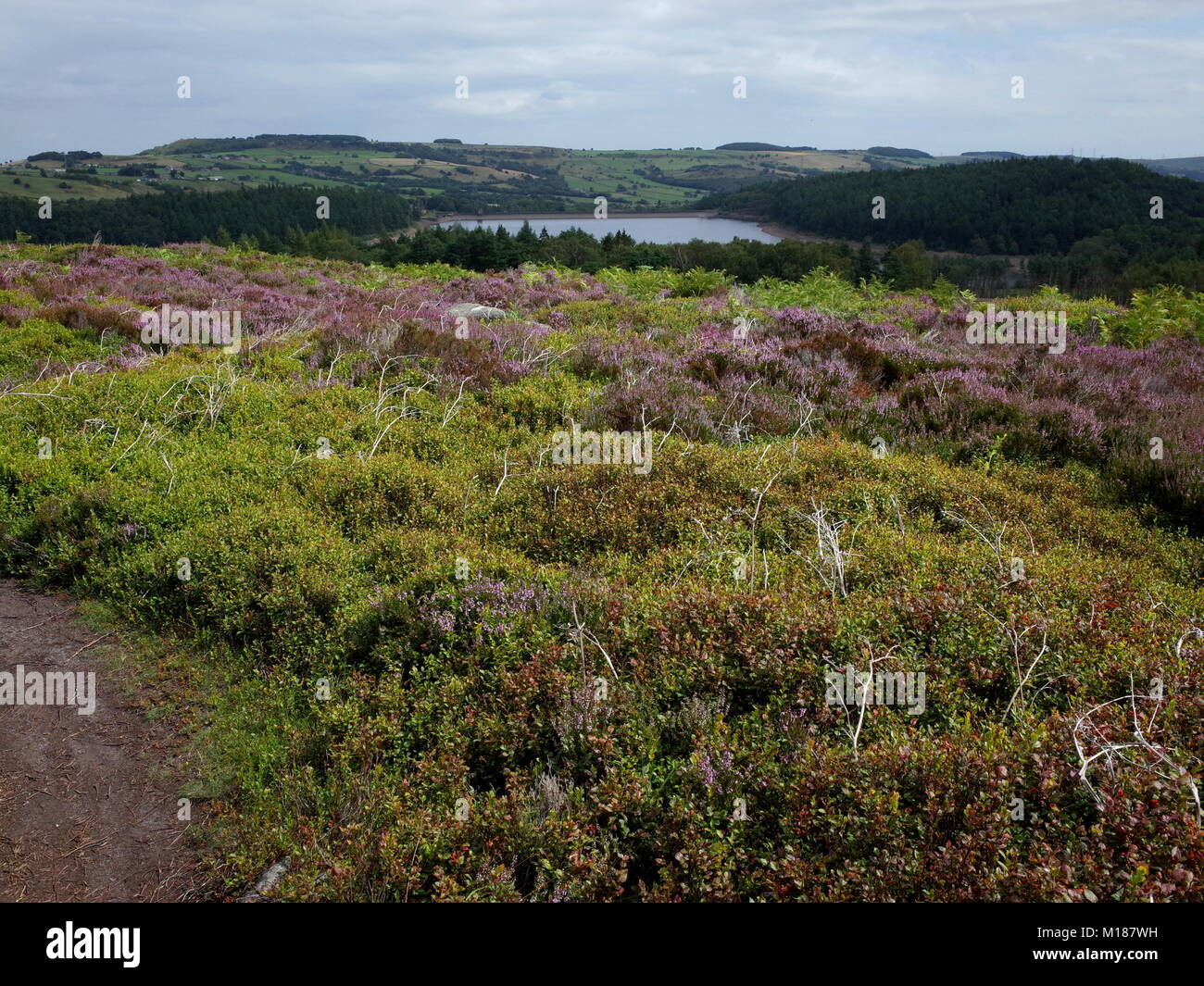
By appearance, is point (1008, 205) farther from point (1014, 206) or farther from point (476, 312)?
point (476, 312)

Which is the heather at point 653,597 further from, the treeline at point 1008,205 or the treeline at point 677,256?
the treeline at point 1008,205

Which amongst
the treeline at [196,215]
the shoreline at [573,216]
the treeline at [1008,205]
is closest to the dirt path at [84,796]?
the treeline at [196,215]

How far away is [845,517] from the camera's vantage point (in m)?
6.83

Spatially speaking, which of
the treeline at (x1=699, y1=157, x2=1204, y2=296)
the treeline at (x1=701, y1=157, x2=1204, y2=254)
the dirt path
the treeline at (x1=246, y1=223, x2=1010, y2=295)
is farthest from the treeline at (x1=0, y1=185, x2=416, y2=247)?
the treeline at (x1=701, y1=157, x2=1204, y2=254)

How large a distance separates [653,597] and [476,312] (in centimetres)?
1278

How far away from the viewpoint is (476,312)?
653 inches

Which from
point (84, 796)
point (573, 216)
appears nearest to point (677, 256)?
point (84, 796)

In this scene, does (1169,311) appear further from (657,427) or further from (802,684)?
(802,684)

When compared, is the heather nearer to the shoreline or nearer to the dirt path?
the dirt path

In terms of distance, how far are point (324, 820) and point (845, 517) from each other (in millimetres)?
5061

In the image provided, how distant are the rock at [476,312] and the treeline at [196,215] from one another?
2665cm

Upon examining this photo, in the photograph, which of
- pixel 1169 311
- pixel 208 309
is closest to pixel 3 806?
pixel 208 309

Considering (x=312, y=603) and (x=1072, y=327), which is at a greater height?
(x=1072, y=327)

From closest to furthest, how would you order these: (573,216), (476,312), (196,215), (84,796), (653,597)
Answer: (84,796), (653,597), (476,312), (196,215), (573,216)
